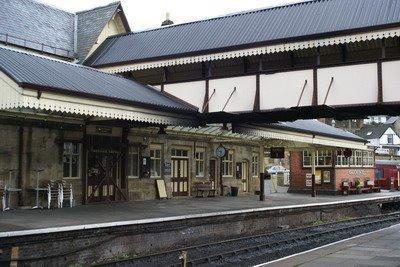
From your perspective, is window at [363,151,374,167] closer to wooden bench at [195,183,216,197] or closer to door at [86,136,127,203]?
wooden bench at [195,183,216,197]

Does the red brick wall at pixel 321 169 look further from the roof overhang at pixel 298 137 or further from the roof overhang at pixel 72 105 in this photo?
the roof overhang at pixel 72 105

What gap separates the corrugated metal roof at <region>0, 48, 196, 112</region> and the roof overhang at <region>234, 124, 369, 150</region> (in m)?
3.60

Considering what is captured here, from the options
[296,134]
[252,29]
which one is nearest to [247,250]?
[252,29]

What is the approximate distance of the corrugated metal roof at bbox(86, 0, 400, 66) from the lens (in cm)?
1447

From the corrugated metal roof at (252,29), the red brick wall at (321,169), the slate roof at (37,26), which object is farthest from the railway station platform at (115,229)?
the red brick wall at (321,169)

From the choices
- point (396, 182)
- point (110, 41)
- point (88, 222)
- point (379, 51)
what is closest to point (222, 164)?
point (110, 41)

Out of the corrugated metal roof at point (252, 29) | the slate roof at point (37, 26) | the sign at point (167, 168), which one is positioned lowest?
the sign at point (167, 168)

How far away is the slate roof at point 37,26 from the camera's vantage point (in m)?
19.7

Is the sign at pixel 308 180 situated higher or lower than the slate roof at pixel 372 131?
lower

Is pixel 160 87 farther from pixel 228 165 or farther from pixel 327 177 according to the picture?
pixel 327 177

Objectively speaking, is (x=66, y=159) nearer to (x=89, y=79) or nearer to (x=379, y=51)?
(x=89, y=79)

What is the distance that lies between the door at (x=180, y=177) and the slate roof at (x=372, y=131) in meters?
58.1

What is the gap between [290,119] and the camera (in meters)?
17.2

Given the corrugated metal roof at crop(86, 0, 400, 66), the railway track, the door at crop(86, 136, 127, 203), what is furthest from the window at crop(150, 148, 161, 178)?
the railway track
